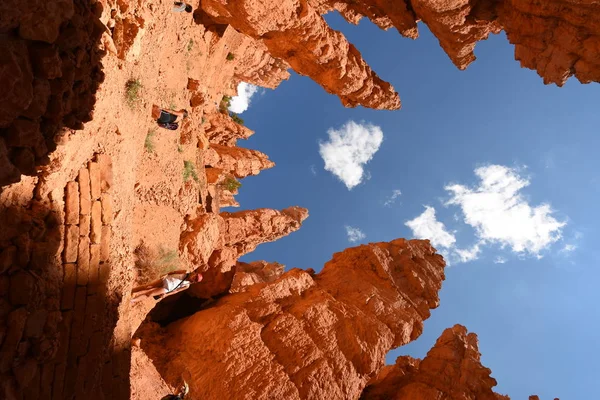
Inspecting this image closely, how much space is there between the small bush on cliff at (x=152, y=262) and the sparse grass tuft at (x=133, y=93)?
3066mm

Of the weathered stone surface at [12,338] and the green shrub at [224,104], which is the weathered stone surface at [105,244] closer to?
the weathered stone surface at [12,338]

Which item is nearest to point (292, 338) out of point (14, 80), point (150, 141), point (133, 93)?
point (150, 141)

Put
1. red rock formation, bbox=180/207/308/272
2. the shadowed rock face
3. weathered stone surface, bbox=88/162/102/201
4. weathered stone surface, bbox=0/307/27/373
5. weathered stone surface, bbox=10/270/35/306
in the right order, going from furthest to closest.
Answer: red rock formation, bbox=180/207/308/272, the shadowed rock face, weathered stone surface, bbox=88/162/102/201, weathered stone surface, bbox=10/270/35/306, weathered stone surface, bbox=0/307/27/373

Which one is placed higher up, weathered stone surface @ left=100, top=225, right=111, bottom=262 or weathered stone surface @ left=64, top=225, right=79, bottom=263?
weathered stone surface @ left=100, top=225, right=111, bottom=262

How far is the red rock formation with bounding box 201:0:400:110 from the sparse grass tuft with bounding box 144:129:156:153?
4.46 meters

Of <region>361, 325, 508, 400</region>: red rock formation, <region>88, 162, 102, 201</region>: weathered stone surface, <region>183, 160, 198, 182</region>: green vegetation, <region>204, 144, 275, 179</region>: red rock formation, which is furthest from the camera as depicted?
<region>204, 144, 275, 179</region>: red rock formation

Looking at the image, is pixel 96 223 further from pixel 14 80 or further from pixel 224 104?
pixel 224 104

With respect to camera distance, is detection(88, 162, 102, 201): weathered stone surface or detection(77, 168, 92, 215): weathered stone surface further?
detection(88, 162, 102, 201): weathered stone surface

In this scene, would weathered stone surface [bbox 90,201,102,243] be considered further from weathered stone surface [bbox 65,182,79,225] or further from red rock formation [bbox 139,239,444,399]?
red rock formation [bbox 139,239,444,399]

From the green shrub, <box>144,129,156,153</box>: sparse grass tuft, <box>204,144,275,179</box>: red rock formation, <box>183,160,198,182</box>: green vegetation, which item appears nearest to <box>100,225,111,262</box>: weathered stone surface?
<box>144,129,156,153</box>: sparse grass tuft

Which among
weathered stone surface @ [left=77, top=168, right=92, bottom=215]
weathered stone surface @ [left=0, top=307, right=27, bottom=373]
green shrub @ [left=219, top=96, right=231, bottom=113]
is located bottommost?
weathered stone surface @ [left=0, top=307, right=27, bottom=373]

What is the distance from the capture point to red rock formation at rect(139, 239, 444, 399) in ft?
32.8

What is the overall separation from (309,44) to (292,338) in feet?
32.4

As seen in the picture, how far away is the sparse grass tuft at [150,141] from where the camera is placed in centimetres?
853
